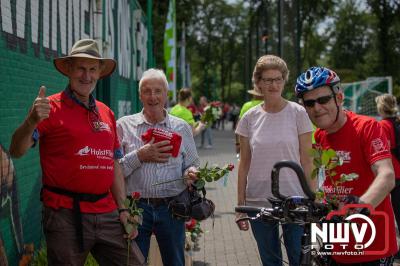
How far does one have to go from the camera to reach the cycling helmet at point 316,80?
10.6ft

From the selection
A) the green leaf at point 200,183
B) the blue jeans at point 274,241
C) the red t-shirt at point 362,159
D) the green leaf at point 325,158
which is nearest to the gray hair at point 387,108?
the blue jeans at point 274,241

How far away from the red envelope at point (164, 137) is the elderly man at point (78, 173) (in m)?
0.49

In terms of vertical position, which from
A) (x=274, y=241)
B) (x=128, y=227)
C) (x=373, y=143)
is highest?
(x=373, y=143)

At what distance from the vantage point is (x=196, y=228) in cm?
760

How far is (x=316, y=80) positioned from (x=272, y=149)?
1428 mm

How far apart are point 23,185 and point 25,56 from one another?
106 centimetres

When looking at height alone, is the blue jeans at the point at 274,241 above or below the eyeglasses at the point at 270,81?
below

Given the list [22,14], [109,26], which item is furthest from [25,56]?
[109,26]

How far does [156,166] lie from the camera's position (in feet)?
15.2

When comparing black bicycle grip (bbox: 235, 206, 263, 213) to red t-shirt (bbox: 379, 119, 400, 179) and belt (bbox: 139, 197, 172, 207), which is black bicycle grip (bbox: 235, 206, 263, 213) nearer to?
Result: belt (bbox: 139, 197, 172, 207)

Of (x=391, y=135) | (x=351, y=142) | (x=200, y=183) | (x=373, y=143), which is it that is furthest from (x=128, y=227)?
(x=391, y=135)

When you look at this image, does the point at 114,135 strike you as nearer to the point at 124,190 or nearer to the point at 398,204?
the point at 124,190

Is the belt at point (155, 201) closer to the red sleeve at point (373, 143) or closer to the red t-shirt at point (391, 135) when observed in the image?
the red sleeve at point (373, 143)

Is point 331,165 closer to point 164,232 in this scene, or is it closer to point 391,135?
point 164,232
